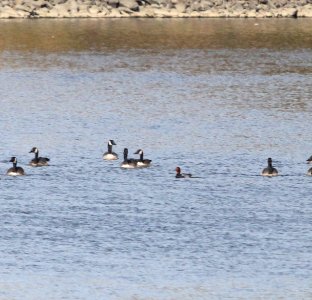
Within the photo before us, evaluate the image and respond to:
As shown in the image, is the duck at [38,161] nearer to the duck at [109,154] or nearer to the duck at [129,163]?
the duck at [109,154]

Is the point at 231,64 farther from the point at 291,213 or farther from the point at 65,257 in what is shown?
the point at 65,257

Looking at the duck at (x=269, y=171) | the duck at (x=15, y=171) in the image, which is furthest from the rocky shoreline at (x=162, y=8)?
the duck at (x=269, y=171)

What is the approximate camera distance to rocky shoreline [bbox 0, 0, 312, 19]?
115562 mm

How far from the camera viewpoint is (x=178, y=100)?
64.9 m

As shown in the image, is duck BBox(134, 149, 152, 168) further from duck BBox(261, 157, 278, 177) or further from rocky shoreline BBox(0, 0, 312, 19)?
rocky shoreline BBox(0, 0, 312, 19)

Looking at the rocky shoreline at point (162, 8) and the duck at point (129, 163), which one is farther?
the rocky shoreline at point (162, 8)

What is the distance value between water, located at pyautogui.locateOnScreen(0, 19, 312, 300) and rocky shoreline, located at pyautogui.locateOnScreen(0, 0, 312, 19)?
28682 millimetres

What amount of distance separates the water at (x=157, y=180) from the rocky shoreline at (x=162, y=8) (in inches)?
1129

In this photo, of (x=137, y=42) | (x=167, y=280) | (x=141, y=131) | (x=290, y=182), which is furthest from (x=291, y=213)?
(x=137, y=42)

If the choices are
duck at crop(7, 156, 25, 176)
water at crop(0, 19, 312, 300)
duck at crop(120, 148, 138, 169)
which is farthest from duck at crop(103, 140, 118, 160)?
duck at crop(7, 156, 25, 176)

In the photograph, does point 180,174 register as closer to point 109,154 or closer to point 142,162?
point 142,162

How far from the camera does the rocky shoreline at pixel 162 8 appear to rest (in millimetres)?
115562

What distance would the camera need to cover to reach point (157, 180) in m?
44.8

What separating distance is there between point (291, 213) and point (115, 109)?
2284cm
